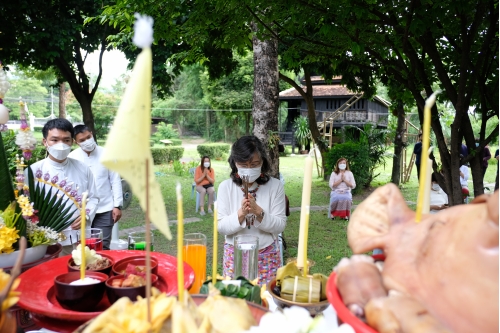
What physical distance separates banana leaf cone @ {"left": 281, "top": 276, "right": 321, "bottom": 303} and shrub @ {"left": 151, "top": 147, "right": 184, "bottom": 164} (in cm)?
1814

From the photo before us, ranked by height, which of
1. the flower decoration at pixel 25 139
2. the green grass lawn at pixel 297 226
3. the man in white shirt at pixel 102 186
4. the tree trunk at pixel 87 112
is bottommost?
the green grass lawn at pixel 297 226

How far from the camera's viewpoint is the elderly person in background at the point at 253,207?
2.61m

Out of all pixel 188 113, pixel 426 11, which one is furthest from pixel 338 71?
pixel 188 113

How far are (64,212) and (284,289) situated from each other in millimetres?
1147

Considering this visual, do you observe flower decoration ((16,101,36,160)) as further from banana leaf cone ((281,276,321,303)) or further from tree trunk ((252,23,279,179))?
tree trunk ((252,23,279,179))

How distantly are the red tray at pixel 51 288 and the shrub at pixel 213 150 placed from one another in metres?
19.5

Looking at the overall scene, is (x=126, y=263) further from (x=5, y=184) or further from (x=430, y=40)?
(x=430, y=40)

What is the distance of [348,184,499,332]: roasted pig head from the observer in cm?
64

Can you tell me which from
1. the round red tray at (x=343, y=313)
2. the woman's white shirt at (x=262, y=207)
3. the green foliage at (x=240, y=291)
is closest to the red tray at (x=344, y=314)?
the round red tray at (x=343, y=313)

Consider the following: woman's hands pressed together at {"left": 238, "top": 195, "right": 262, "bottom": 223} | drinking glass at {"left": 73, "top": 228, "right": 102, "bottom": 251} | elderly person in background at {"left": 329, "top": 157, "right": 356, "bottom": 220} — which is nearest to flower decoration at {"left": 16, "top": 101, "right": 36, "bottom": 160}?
drinking glass at {"left": 73, "top": 228, "right": 102, "bottom": 251}

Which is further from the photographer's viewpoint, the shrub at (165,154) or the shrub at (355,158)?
the shrub at (165,154)

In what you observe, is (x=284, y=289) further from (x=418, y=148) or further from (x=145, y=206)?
(x=418, y=148)

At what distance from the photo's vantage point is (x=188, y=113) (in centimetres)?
3859

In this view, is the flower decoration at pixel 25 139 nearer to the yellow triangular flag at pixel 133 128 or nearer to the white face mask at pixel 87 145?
the yellow triangular flag at pixel 133 128
